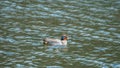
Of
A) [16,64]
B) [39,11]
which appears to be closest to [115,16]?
[39,11]

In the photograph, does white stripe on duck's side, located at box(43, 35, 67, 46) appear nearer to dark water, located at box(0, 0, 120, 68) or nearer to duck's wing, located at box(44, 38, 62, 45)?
duck's wing, located at box(44, 38, 62, 45)

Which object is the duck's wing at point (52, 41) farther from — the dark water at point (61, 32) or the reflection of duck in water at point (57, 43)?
the dark water at point (61, 32)

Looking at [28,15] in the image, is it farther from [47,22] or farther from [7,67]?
[7,67]

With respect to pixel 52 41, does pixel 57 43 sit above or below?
below

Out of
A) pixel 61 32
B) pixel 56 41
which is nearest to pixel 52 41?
pixel 56 41

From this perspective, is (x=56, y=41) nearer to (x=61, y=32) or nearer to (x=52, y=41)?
(x=52, y=41)

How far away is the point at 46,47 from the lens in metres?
30.7

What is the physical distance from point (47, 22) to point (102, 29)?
4.88m

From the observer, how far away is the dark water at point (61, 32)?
2758 centimetres

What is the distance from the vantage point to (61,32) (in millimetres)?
34094

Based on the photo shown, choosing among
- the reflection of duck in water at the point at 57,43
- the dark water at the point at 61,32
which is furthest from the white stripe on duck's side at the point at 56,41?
the dark water at the point at 61,32

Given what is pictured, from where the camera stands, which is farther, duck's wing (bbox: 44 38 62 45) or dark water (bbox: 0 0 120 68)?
duck's wing (bbox: 44 38 62 45)

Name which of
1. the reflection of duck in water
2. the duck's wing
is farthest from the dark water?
the duck's wing

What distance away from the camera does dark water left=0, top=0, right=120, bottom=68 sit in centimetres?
2758
